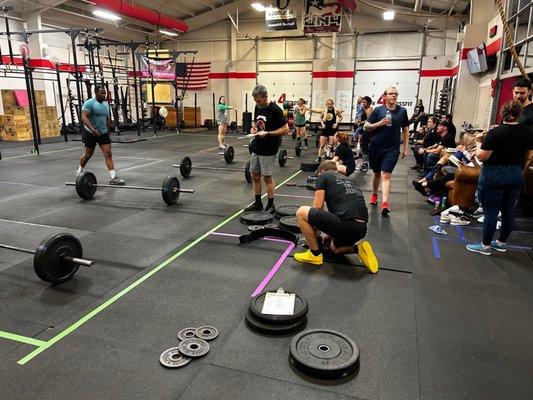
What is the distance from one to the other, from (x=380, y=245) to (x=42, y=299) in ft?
9.03

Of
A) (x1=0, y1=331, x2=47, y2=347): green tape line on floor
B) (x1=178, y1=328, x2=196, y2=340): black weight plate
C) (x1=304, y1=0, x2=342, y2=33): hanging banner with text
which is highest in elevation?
(x1=304, y1=0, x2=342, y2=33): hanging banner with text

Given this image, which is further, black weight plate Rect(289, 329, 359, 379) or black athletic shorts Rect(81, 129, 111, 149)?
black athletic shorts Rect(81, 129, 111, 149)

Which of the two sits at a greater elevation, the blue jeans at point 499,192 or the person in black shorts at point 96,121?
the person in black shorts at point 96,121

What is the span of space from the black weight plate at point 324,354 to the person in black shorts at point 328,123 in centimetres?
589

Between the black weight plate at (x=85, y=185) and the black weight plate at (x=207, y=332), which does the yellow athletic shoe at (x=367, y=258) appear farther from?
the black weight plate at (x=85, y=185)

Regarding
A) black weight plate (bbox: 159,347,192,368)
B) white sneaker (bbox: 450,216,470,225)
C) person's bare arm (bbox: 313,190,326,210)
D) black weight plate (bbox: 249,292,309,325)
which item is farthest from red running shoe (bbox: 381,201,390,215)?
black weight plate (bbox: 159,347,192,368)

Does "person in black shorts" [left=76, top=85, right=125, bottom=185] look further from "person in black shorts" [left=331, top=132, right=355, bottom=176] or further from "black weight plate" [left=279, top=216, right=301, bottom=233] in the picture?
"person in black shorts" [left=331, top=132, right=355, bottom=176]

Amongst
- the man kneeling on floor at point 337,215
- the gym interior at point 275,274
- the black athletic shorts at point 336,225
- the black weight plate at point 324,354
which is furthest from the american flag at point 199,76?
the black weight plate at point 324,354

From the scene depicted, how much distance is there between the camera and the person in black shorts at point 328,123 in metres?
7.38

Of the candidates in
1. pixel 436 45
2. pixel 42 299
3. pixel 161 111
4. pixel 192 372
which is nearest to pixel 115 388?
pixel 192 372

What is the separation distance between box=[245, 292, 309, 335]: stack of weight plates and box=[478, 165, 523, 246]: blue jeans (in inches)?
77.7

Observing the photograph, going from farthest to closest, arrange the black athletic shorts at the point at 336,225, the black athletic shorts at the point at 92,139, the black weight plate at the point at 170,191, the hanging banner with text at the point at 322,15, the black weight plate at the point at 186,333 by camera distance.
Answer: the hanging banner with text at the point at 322,15, the black athletic shorts at the point at 92,139, the black weight plate at the point at 170,191, the black athletic shorts at the point at 336,225, the black weight plate at the point at 186,333

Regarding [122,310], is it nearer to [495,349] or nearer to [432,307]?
[432,307]

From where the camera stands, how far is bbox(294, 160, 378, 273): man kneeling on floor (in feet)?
9.29
